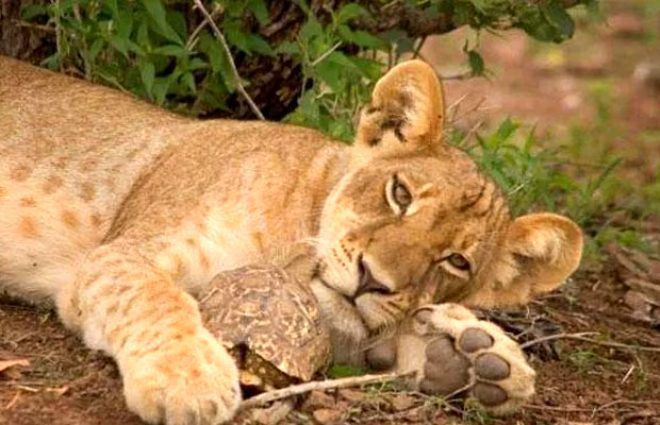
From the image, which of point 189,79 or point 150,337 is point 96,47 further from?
point 150,337

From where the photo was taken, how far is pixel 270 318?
4484 mm

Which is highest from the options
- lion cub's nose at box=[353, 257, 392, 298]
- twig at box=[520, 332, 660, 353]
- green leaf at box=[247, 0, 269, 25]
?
lion cub's nose at box=[353, 257, 392, 298]

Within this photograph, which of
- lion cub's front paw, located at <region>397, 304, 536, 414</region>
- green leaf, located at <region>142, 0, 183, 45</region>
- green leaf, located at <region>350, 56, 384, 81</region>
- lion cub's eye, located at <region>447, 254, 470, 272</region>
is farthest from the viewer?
green leaf, located at <region>350, 56, 384, 81</region>

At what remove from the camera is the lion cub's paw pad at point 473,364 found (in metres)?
4.56

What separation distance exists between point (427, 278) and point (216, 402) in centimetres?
75

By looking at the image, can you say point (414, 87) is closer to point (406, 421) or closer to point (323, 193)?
point (323, 193)

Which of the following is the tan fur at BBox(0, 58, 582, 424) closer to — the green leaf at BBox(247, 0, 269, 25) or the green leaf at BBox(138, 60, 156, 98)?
the green leaf at BBox(138, 60, 156, 98)

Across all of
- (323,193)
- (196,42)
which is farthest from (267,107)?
(323,193)

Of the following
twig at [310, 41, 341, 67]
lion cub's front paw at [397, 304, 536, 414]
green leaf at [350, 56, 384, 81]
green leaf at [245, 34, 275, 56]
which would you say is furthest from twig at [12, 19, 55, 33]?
lion cub's front paw at [397, 304, 536, 414]

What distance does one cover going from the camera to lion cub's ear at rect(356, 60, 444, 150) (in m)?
4.97

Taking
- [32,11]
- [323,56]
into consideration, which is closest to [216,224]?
[323,56]

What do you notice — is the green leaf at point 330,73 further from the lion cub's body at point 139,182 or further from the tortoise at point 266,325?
the tortoise at point 266,325

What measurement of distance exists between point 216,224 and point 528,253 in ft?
2.85

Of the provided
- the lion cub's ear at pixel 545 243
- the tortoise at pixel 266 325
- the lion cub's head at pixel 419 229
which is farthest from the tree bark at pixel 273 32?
the tortoise at pixel 266 325
